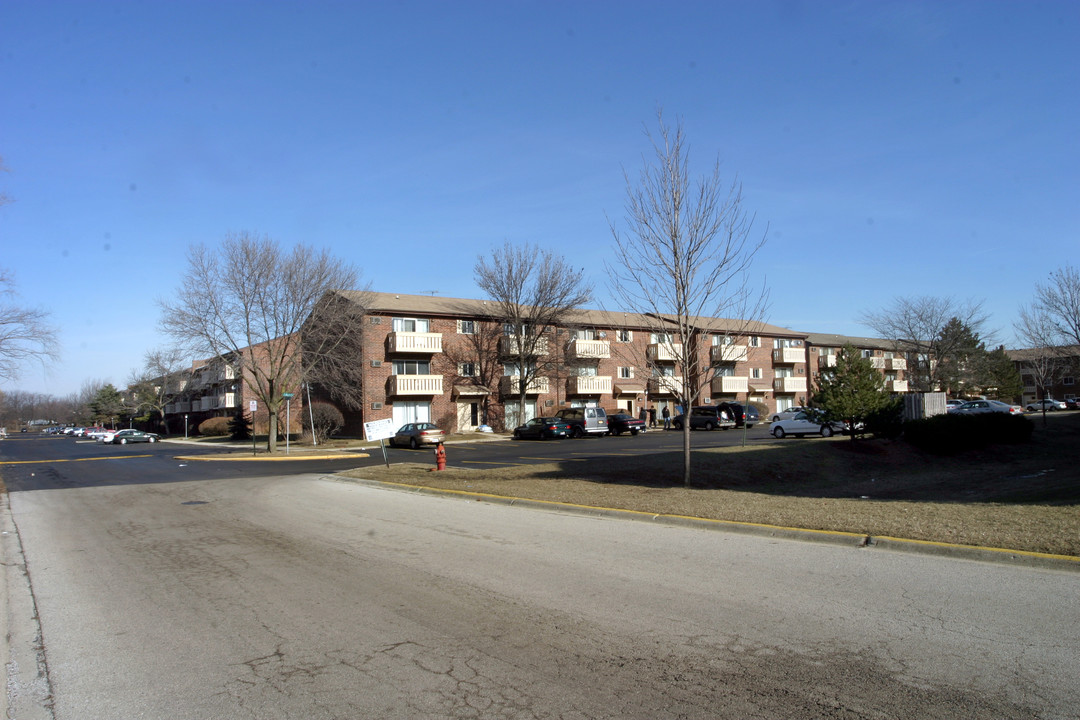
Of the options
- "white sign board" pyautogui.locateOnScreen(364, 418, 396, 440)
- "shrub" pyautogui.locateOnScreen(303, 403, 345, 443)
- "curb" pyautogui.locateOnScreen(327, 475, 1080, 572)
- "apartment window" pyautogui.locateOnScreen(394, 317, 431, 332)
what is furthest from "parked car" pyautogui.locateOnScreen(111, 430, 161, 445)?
"curb" pyautogui.locateOnScreen(327, 475, 1080, 572)

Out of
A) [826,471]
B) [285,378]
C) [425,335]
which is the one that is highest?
[425,335]

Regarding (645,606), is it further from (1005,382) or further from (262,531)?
(1005,382)

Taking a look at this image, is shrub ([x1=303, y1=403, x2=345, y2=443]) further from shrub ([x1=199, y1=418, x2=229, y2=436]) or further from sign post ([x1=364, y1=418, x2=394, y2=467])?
shrub ([x1=199, y1=418, x2=229, y2=436])

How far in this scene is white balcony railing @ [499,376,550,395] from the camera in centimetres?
4938

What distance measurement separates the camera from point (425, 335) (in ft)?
152

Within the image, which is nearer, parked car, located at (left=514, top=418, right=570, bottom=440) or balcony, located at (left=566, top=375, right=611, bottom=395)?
parked car, located at (left=514, top=418, right=570, bottom=440)

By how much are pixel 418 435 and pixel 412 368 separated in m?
11.8

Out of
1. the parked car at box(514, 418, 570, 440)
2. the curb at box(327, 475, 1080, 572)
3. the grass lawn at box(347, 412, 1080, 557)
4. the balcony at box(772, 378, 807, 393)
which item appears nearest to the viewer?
the curb at box(327, 475, 1080, 572)

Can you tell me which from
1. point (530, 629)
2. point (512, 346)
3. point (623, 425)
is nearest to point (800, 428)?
point (623, 425)

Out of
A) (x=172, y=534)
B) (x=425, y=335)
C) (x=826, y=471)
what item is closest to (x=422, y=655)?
(x=172, y=534)

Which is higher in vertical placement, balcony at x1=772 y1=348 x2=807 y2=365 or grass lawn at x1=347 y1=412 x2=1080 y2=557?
balcony at x1=772 y1=348 x2=807 y2=365

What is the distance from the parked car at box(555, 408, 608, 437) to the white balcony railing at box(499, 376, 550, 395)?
5236mm

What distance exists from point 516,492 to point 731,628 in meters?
9.69

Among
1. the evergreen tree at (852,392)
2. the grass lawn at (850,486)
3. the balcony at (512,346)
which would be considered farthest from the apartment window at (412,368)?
the evergreen tree at (852,392)
